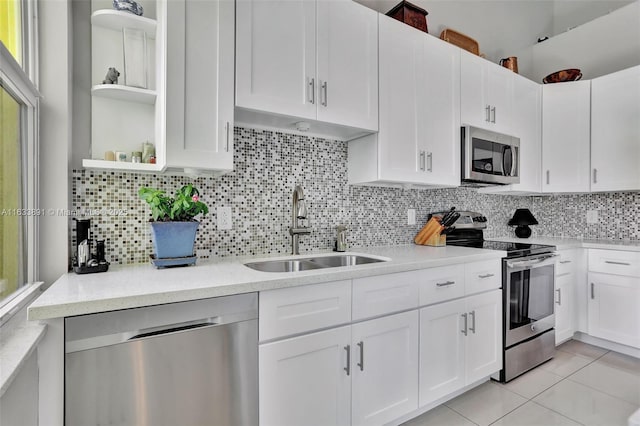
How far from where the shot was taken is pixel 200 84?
1.47 meters

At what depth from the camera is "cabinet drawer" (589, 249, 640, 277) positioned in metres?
2.62

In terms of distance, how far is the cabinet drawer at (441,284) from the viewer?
71.0 inches

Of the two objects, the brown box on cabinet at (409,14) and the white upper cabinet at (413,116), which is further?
the brown box on cabinet at (409,14)

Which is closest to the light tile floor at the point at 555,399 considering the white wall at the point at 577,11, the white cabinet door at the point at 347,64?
the white cabinet door at the point at 347,64

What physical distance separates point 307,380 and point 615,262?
2900 millimetres

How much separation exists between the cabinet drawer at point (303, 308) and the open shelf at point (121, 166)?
2.70 ft

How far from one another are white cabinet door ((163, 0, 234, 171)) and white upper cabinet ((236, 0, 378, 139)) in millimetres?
75

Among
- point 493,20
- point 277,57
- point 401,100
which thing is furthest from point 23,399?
point 493,20

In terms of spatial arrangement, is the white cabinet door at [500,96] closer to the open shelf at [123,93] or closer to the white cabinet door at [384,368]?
the white cabinet door at [384,368]

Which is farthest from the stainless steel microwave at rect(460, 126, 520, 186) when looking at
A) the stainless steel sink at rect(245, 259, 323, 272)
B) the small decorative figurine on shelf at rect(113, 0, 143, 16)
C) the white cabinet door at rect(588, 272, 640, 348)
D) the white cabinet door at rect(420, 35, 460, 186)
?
the small decorative figurine on shelf at rect(113, 0, 143, 16)

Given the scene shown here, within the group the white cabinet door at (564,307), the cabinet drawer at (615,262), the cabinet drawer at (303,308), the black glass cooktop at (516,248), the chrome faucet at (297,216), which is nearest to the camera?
the cabinet drawer at (303,308)

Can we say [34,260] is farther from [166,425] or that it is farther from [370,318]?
[370,318]

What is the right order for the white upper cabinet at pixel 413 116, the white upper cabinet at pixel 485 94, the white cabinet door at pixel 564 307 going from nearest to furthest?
the white upper cabinet at pixel 413 116
the white upper cabinet at pixel 485 94
the white cabinet door at pixel 564 307

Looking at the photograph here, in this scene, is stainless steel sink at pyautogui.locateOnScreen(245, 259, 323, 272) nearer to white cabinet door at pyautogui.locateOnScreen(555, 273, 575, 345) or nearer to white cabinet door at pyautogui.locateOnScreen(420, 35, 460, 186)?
white cabinet door at pyautogui.locateOnScreen(420, 35, 460, 186)
